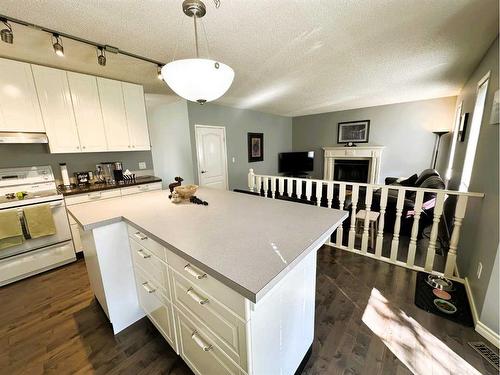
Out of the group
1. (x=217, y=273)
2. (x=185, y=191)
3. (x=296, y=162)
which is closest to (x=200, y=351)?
(x=217, y=273)

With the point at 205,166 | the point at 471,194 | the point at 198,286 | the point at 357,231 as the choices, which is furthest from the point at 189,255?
the point at 205,166

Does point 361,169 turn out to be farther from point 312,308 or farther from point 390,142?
point 312,308

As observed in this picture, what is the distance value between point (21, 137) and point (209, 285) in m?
2.92

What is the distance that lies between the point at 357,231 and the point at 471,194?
4.71 ft

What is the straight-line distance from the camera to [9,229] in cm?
210

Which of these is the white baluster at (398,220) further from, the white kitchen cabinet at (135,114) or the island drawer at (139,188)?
the white kitchen cabinet at (135,114)

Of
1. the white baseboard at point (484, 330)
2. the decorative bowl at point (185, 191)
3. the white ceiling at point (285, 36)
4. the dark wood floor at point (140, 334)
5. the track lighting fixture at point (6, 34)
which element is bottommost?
the dark wood floor at point (140, 334)

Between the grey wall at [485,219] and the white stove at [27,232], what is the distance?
405 centimetres

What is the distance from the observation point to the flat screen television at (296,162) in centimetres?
643

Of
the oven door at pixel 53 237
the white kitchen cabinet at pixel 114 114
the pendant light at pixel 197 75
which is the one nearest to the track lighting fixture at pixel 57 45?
the white kitchen cabinet at pixel 114 114

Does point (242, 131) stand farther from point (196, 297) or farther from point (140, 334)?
point (196, 297)

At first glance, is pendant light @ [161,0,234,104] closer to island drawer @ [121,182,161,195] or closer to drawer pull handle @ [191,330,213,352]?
drawer pull handle @ [191,330,213,352]

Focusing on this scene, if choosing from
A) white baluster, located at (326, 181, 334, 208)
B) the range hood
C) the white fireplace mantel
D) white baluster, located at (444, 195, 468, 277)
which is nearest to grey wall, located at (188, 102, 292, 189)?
the white fireplace mantel

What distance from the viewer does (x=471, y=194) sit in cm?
180
